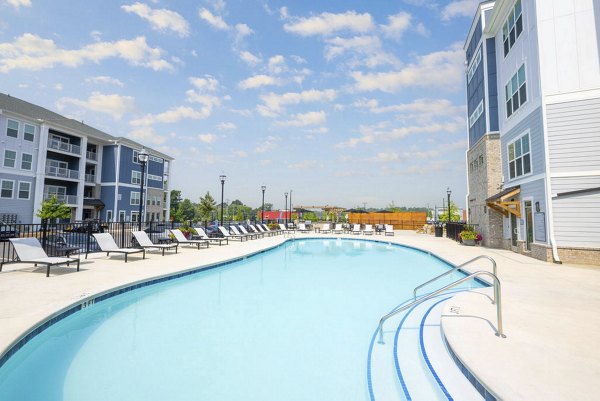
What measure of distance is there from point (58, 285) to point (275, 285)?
16.7 ft

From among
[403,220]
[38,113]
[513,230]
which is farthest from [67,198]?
[403,220]

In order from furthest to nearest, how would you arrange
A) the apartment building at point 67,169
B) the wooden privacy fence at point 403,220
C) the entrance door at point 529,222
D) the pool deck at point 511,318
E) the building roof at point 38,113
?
the wooden privacy fence at point 403,220
the building roof at point 38,113
the apartment building at point 67,169
the entrance door at point 529,222
the pool deck at point 511,318

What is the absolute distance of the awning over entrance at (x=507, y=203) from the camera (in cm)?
1280

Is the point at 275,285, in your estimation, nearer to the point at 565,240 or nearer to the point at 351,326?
the point at 351,326

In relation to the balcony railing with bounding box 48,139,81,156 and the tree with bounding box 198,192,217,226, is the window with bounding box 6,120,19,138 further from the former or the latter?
the tree with bounding box 198,192,217,226

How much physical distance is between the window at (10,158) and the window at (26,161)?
2.16 feet

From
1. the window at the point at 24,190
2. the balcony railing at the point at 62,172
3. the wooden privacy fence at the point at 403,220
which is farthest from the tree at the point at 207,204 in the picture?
the wooden privacy fence at the point at 403,220

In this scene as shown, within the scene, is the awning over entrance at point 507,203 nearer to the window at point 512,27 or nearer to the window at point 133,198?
the window at point 512,27

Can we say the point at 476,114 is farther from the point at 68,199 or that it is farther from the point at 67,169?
the point at 68,199

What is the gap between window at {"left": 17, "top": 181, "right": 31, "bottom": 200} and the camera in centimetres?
2442

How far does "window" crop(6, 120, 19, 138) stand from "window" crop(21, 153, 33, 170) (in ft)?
5.51

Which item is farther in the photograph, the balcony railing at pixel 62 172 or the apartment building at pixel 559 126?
the balcony railing at pixel 62 172

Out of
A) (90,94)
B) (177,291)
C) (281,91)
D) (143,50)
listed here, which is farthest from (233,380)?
(281,91)

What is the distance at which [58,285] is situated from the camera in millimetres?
6320
